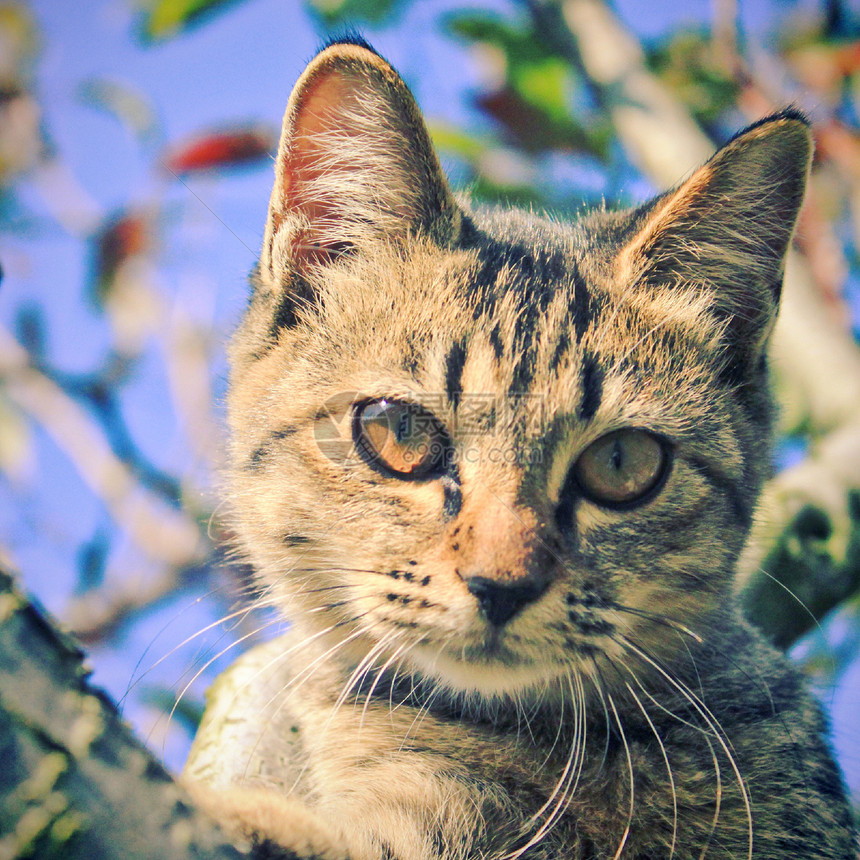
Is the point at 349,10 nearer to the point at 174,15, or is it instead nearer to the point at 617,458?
the point at 174,15

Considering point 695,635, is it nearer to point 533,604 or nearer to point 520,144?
point 533,604

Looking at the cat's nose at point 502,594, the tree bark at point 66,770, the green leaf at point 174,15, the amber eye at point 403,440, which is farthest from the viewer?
the green leaf at point 174,15

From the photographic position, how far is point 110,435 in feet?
13.0

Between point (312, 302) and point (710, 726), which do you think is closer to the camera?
point (710, 726)

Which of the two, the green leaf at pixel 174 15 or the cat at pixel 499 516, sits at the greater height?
the green leaf at pixel 174 15

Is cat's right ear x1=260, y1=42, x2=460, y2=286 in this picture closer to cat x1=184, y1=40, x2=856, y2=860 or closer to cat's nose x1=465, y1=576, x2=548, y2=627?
cat x1=184, y1=40, x2=856, y2=860

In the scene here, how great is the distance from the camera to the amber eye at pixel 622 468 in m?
1.68

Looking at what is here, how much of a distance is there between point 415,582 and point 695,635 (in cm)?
66

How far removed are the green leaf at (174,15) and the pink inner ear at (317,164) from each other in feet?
7.47

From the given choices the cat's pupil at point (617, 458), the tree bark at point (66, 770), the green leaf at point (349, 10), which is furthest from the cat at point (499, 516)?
the green leaf at point (349, 10)

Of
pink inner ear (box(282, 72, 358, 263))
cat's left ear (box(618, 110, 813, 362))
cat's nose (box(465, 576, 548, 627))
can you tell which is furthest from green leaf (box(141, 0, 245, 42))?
cat's nose (box(465, 576, 548, 627))

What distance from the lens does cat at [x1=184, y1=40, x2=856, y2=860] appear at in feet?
4.99

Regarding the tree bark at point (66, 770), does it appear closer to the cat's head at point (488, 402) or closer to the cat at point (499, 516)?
the cat at point (499, 516)

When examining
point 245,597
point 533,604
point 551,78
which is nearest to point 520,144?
point 551,78
